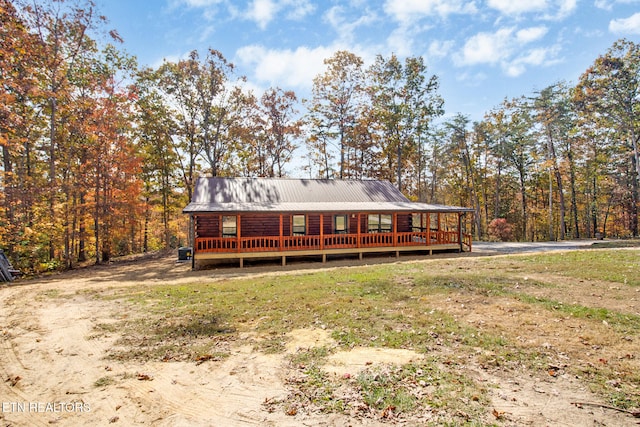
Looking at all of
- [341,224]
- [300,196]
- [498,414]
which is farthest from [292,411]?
[300,196]

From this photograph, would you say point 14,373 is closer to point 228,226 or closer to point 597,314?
point 597,314

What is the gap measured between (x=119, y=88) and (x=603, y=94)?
34.6 meters

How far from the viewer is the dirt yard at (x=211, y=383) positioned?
3346 mm

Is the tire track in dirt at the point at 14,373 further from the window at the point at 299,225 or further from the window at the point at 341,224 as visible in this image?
the window at the point at 341,224

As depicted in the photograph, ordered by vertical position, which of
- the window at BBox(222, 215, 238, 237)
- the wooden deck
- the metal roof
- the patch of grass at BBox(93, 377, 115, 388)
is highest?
the metal roof

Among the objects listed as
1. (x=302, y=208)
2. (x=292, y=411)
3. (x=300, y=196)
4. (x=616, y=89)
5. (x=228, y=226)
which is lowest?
(x=292, y=411)

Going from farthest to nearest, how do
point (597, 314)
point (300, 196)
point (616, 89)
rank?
point (616, 89) → point (300, 196) → point (597, 314)

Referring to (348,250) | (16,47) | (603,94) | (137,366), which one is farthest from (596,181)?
(16,47)

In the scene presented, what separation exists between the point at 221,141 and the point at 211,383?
26.8 metres

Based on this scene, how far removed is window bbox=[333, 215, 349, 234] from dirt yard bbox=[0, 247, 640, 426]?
12504mm

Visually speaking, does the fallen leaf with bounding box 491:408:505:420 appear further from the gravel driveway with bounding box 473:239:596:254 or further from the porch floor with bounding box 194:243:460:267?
the gravel driveway with bounding box 473:239:596:254

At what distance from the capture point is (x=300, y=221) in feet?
60.9

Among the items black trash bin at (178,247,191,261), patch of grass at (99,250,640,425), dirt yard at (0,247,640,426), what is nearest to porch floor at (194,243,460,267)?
black trash bin at (178,247,191,261)

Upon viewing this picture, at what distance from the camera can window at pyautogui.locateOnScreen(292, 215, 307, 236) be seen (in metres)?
18.5
